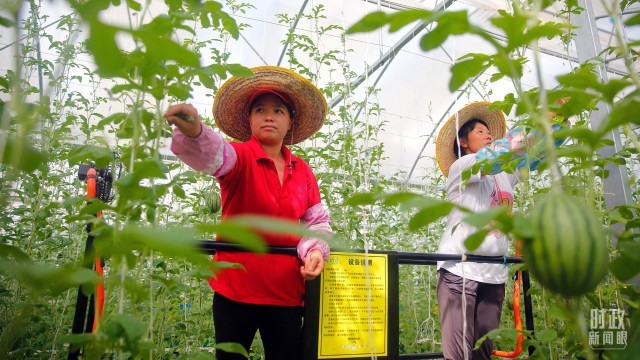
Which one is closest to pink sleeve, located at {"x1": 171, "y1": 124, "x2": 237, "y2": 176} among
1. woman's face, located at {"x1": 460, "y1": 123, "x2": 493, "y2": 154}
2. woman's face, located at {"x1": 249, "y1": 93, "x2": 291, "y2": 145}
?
woman's face, located at {"x1": 249, "y1": 93, "x2": 291, "y2": 145}

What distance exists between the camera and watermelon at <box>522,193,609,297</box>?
0.49m

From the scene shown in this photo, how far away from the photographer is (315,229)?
1.73 m

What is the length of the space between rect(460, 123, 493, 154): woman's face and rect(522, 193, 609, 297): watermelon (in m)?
2.09

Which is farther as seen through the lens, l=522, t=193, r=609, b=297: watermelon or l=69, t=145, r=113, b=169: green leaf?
l=69, t=145, r=113, b=169: green leaf

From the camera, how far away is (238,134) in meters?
2.24

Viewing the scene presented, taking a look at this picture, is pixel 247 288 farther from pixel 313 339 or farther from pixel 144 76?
pixel 144 76

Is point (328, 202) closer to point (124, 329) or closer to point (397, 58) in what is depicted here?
point (124, 329)

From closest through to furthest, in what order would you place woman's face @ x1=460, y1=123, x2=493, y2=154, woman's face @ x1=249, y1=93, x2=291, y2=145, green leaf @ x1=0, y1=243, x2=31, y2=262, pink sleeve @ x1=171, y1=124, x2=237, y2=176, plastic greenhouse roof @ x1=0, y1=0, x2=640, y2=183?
green leaf @ x1=0, y1=243, x2=31, y2=262
pink sleeve @ x1=171, y1=124, x2=237, y2=176
woman's face @ x1=249, y1=93, x2=291, y2=145
woman's face @ x1=460, y1=123, x2=493, y2=154
plastic greenhouse roof @ x1=0, y1=0, x2=640, y2=183

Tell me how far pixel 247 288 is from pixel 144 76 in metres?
Result: 1.06

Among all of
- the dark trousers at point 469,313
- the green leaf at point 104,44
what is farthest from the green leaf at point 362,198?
the dark trousers at point 469,313

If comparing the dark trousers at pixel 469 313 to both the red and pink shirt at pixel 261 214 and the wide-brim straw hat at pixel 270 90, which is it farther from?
the wide-brim straw hat at pixel 270 90

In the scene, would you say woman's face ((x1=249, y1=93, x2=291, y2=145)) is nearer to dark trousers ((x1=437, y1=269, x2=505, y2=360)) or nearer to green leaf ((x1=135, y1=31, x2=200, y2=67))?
dark trousers ((x1=437, y1=269, x2=505, y2=360))

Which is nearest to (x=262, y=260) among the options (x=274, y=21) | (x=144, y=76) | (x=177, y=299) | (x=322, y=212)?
(x=322, y=212)

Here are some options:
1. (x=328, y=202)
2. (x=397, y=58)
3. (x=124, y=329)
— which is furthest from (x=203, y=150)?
(x=397, y=58)
